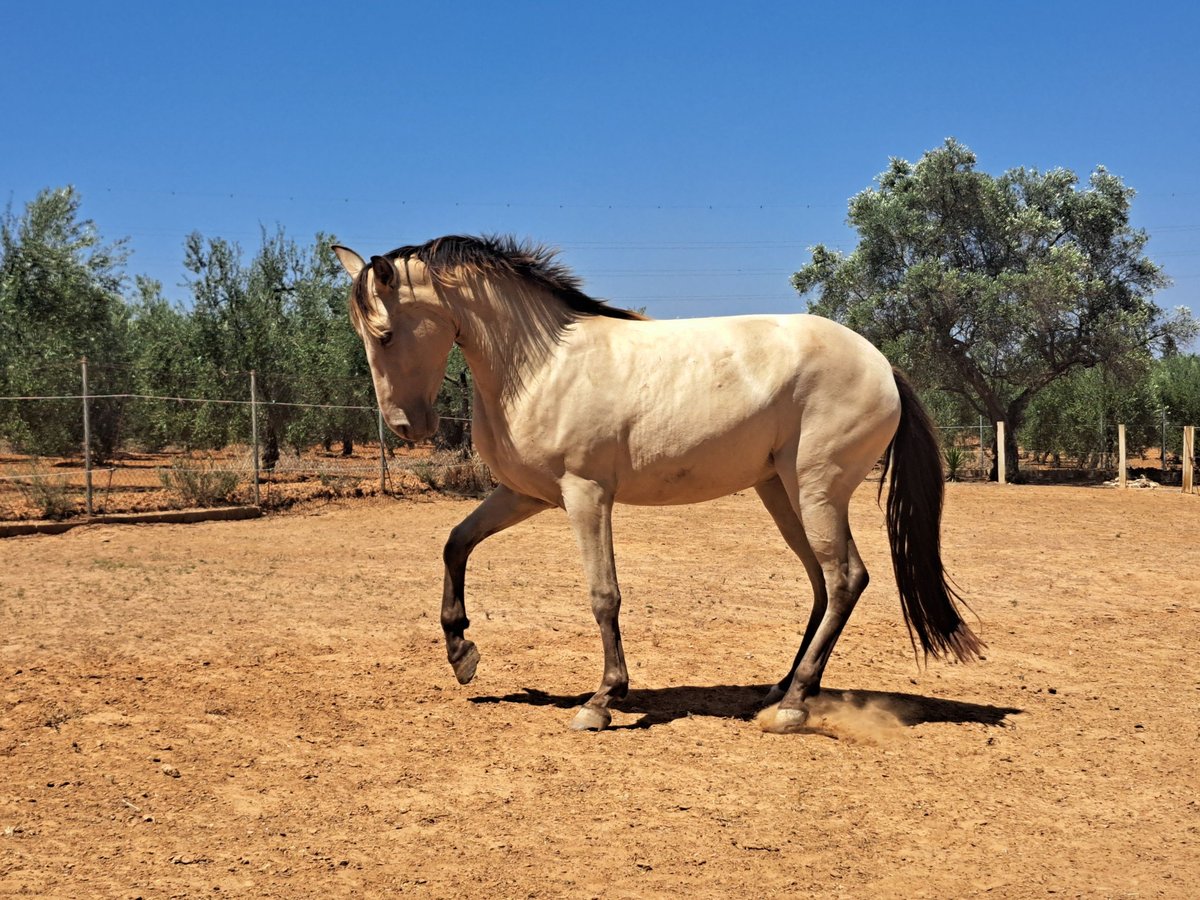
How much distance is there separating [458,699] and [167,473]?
12755 millimetres

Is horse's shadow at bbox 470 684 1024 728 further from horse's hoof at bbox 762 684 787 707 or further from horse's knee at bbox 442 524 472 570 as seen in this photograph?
horse's knee at bbox 442 524 472 570

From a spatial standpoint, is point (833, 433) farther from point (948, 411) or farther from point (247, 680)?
point (948, 411)

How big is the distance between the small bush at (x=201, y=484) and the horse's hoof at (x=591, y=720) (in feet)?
40.0

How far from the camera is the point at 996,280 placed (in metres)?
25.5

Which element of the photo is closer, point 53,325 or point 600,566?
point 600,566

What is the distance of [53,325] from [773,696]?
20329mm

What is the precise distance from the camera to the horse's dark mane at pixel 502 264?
5.38 m

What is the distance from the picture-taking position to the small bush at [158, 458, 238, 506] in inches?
618

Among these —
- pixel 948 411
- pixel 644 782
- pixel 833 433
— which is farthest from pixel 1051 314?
pixel 644 782

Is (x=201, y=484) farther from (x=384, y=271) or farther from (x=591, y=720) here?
(x=591, y=720)

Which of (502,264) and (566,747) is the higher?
(502,264)

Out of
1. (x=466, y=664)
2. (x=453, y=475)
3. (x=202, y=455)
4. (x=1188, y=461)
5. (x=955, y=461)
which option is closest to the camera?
(x=466, y=664)

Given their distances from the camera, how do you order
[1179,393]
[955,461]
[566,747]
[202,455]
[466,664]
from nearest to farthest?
1. [566,747]
2. [466,664]
3. [202,455]
4. [955,461]
5. [1179,393]

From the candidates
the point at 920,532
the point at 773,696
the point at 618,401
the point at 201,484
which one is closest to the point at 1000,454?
the point at 201,484
